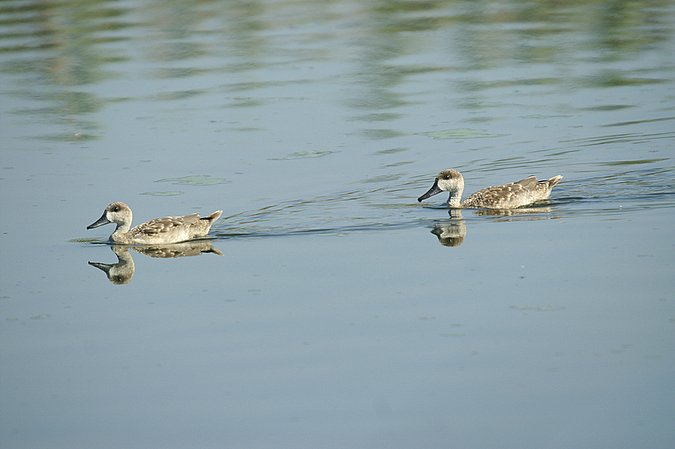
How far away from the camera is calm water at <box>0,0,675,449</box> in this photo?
26.2ft

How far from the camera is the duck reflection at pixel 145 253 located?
1152 cm

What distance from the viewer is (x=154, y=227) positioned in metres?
12.4

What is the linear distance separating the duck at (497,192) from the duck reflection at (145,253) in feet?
8.72

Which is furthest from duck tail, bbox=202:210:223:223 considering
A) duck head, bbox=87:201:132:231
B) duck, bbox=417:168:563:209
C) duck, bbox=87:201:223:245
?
duck, bbox=417:168:563:209

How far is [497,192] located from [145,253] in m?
3.72

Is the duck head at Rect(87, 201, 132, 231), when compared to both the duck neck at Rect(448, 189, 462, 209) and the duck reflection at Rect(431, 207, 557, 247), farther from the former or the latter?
the duck neck at Rect(448, 189, 462, 209)

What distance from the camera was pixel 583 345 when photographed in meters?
8.66

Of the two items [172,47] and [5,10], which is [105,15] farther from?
[172,47]

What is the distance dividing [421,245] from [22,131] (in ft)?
26.0

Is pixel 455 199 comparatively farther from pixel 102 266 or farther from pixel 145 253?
pixel 102 266

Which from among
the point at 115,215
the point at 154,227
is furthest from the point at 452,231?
the point at 115,215

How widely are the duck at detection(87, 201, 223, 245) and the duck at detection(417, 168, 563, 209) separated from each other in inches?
98.8

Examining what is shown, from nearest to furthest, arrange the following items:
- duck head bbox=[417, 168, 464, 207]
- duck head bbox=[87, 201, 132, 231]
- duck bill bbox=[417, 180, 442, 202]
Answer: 1. duck head bbox=[87, 201, 132, 231]
2. duck head bbox=[417, 168, 464, 207]
3. duck bill bbox=[417, 180, 442, 202]

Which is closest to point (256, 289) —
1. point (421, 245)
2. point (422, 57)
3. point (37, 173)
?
point (421, 245)
